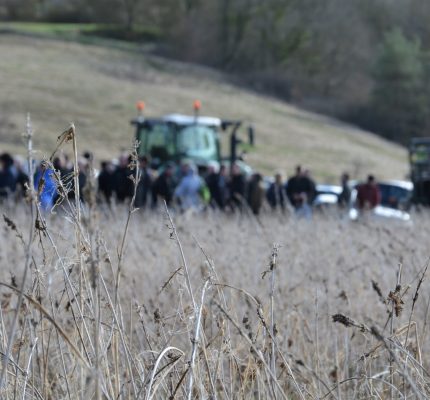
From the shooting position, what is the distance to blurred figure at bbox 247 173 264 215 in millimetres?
17195

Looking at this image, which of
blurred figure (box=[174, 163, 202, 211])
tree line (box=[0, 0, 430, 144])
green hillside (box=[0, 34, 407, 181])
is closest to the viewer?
blurred figure (box=[174, 163, 202, 211])

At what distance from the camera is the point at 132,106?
5150 cm

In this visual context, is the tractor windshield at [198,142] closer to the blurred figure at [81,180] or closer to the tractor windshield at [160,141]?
the tractor windshield at [160,141]

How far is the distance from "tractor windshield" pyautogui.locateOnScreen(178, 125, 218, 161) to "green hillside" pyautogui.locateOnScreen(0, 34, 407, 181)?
45.9ft

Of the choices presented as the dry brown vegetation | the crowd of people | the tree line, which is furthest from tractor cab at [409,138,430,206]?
the tree line

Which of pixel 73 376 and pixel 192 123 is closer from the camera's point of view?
pixel 73 376

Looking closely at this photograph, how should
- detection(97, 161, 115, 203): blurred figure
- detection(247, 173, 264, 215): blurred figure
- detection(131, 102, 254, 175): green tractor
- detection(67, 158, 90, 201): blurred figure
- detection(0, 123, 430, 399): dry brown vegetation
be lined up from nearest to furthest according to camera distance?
detection(67, 158, 90, 201): blurred figure
detection(0, 123, 430, 399): dry brown vegetation
detection(97, 161, 115, 203): blurred figure
detection(247, 173, 264, 215): blurred figure
detection(131, 102, 254, 175): green tractor

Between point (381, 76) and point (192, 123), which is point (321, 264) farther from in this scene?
point (381, 76)

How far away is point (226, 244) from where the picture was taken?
8.73 metres

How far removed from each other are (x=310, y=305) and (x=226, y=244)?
2.03 metres

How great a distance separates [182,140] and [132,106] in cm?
2859

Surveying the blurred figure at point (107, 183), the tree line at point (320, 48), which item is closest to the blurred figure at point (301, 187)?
the blurred figure at point (107, 183)

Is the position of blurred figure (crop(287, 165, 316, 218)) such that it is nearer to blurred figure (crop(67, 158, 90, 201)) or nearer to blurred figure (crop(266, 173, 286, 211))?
blurred figure (crop(266, 173, 286, 211))

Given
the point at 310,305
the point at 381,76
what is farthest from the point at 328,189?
the point at 381,76
